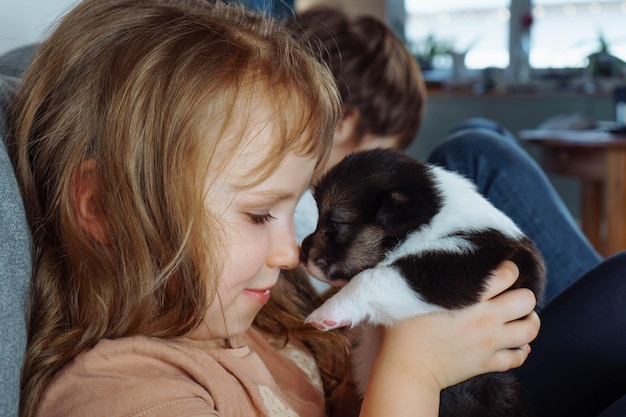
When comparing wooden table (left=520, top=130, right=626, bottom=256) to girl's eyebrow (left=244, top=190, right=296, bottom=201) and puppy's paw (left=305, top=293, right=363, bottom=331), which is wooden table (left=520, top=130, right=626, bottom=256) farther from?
girl's eyebrow (left=244, top=190, right=296, bottom=201)

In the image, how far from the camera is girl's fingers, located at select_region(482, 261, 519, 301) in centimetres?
122

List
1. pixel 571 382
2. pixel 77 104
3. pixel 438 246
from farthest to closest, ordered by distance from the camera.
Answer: pixel 571 382 → pixel 438 246 → pixel 77 104

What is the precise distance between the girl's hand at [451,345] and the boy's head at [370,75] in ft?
4.14

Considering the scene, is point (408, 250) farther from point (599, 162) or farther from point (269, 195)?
point (599, 162)

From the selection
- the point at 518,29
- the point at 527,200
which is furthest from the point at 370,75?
the point at 518,29

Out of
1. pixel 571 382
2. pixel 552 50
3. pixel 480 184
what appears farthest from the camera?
pixel 552 50

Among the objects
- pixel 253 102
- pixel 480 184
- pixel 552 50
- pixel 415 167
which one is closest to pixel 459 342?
pixel 415 167

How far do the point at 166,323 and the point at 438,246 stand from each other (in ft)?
1.51

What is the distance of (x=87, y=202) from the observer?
107cm

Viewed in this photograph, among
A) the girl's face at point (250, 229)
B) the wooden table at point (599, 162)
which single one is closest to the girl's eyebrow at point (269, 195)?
the girl's face at point (250, 229)

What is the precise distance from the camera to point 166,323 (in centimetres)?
108

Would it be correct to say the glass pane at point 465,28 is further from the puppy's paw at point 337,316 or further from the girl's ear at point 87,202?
the girl's ear at point 87,202

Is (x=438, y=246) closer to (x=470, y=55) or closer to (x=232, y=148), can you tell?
(x=232, y=148)

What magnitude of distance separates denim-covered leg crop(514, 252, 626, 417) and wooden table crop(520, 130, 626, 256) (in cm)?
229
